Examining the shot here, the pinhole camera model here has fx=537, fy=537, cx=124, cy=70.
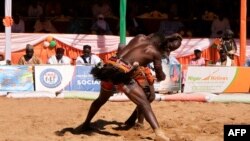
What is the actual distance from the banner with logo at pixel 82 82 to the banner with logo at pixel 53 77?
11 cm

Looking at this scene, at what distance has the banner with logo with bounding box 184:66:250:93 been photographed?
43.3 feet

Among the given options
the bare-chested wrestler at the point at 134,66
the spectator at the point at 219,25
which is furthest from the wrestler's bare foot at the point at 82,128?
the spectator at the point at 219,25

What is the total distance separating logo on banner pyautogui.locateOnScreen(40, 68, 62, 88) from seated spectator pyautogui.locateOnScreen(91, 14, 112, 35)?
3.89 metres

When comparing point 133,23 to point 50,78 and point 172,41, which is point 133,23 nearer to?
point 50,78

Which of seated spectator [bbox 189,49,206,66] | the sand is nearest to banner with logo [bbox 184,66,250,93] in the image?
the sand

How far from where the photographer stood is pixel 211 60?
16156 mm

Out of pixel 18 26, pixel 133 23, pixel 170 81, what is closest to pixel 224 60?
pixel 170 81

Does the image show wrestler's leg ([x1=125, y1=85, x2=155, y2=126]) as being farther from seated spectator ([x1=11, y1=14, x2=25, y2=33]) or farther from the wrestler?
seated spectator ([x1=11, y1=14, x2=25, y2=33])

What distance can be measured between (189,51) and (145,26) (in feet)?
6.26

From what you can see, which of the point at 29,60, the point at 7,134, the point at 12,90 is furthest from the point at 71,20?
the point at 7,134

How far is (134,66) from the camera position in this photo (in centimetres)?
776

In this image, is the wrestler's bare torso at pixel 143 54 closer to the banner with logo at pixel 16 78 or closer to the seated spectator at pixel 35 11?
the banner with logo at pixel 16 78

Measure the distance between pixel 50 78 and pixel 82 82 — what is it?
781 millimetres

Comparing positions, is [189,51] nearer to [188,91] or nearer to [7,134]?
[188,91]
